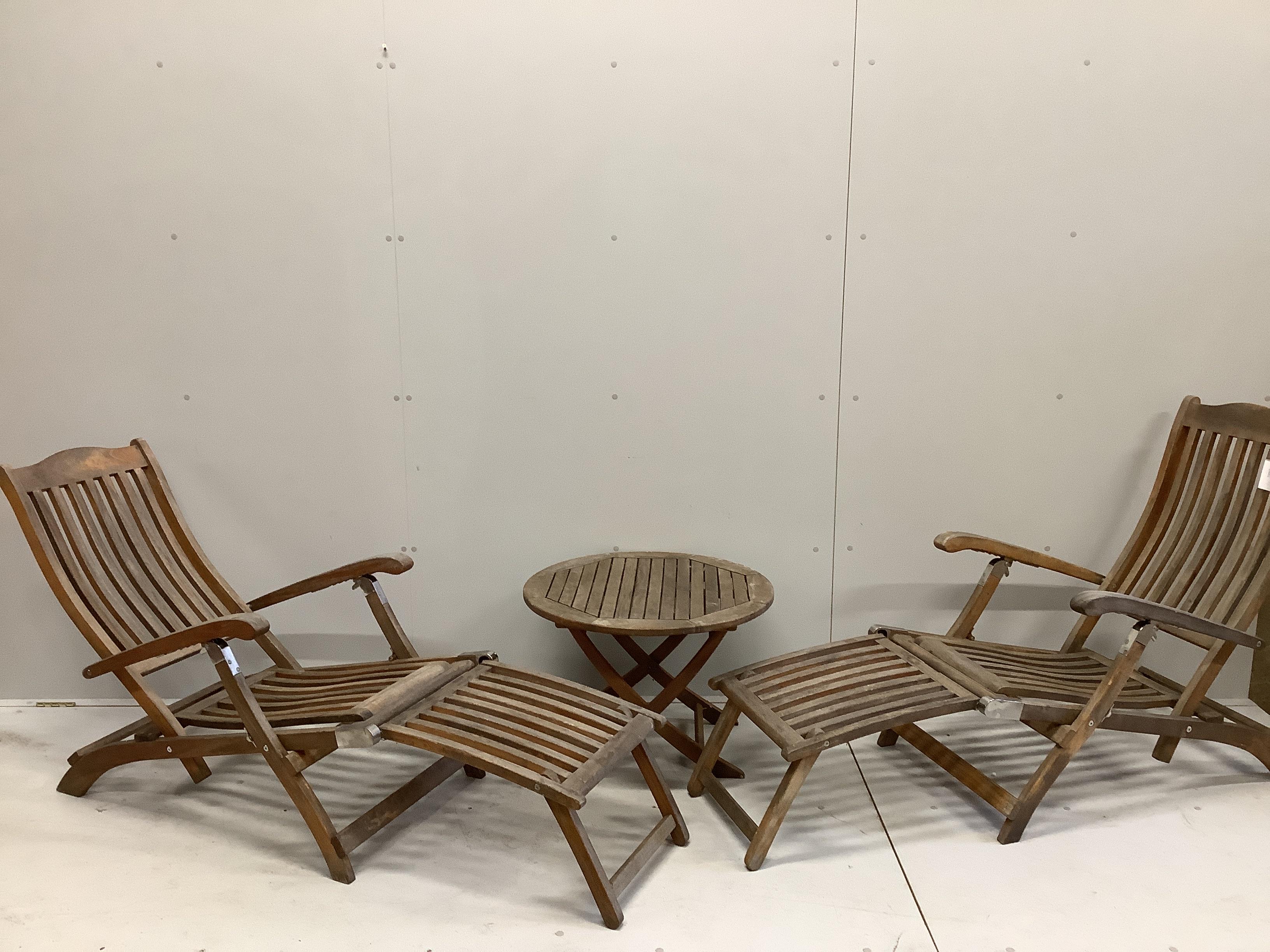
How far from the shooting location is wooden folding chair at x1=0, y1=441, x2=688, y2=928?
2.23 m

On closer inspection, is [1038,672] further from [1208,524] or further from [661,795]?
[661,795]

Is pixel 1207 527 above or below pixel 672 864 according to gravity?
above

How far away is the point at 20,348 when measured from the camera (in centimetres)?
318

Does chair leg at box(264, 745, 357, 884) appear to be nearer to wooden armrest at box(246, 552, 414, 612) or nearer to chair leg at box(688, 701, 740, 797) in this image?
wooden armrest at box(246, 552, 414, 612)

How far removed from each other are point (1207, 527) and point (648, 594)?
1875mm

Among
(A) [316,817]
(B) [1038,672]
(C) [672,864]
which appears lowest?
(C) [672,864]

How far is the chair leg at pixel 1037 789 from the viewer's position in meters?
2.41

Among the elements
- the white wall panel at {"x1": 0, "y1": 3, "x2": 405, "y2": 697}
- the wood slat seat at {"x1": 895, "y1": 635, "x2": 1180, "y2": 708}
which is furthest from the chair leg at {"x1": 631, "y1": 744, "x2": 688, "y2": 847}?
the white wall panel at {"x1": 0, "y1": 3, "x2": 405, "y2": 697}

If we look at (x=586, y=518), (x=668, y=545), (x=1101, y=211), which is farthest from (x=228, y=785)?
(x=1101, y=211)

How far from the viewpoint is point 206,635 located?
2291 mm

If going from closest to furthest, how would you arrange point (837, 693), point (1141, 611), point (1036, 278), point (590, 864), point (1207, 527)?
point (590, 864) < point (1141, 611) < point (837, 693) < point (1207, 527) < point (1036, 278)

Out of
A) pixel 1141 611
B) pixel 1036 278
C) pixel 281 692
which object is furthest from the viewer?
pixel 1036 278

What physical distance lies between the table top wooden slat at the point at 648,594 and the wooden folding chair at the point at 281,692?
22 cm

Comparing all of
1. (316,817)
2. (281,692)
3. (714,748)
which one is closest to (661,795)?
(714,748)
